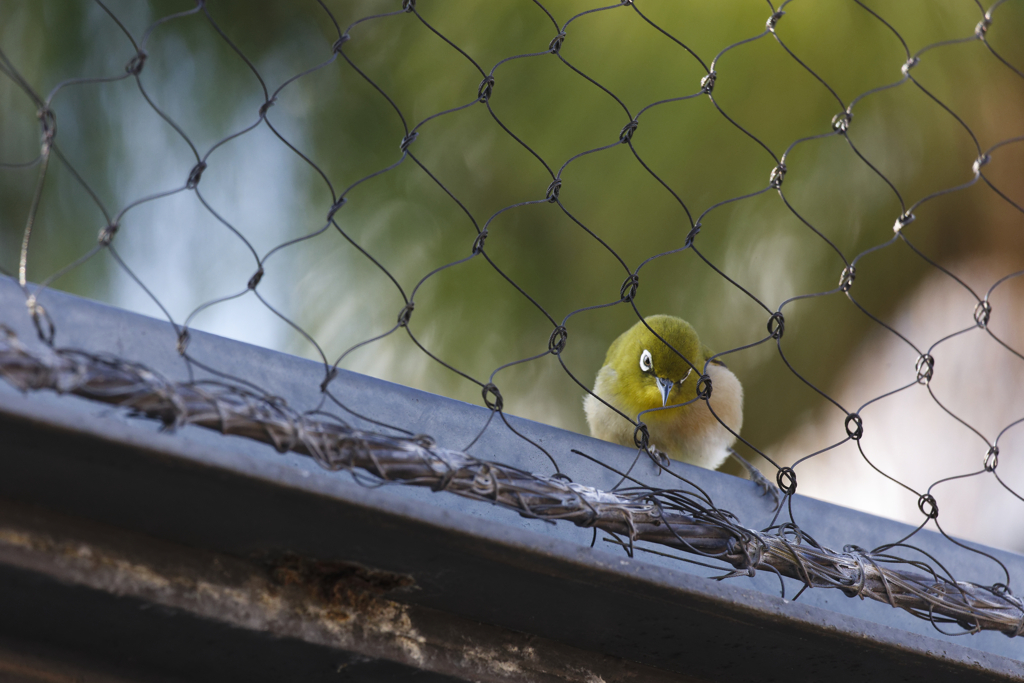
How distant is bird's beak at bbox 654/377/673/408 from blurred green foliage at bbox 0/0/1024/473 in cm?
74

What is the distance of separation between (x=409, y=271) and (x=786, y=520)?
6.15 feet

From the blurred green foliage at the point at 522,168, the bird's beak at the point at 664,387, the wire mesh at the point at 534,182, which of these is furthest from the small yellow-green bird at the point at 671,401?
the blurred green foliage at the point at 522,168

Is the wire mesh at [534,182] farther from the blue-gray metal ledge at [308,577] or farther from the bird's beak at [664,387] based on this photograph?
the blue-gray metal ledge at [308,577]

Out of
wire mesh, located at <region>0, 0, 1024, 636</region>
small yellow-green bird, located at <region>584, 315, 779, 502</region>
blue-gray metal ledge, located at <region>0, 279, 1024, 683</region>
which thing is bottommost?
blue-gray metal ledge, located at <region>0, 279, 1024, 683</region>

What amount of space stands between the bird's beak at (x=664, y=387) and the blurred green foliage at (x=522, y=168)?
0.74 meters

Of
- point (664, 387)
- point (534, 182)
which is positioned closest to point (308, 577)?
point (664, 387)

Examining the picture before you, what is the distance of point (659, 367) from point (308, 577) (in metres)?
1.67

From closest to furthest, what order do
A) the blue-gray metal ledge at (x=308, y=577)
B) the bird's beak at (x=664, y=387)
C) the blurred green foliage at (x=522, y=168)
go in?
the blue-gray metal ledge at (x=308, y=577) → the bird's beak at (x=664, y=387) → the blurred green foliage at (x=522, y=168)

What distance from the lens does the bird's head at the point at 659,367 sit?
8.80 ft

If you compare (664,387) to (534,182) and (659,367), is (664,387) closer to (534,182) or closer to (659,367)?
(659,367)

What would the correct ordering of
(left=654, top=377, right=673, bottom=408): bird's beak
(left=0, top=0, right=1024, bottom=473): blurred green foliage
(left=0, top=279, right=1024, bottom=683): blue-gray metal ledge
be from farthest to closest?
(left=0, top=0, right=1024, bottom=473): blurred green foliage → (left=654, top=377, right=673, bottom=408): bird's beak → (left=0, top=279, right=1024, bottom=683): blue-gray metal ledge

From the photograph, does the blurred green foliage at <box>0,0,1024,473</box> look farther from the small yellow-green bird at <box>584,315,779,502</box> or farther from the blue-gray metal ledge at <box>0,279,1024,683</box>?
the blue-gray metal ledge at <box>0,279,1024,683</box>

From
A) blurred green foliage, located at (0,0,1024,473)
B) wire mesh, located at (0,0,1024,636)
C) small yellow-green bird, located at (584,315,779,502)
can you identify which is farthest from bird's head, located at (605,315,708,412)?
blurred green foliage, located at (0,0,1024,473)

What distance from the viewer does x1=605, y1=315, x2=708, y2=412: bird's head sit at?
268 centimetres
